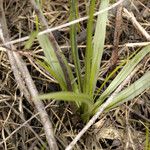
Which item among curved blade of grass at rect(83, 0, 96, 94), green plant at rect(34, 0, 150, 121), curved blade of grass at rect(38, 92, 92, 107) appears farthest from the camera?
green plant at rect(34, 0, 150, 121)

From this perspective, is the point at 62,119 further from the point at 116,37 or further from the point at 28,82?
the point at 116,37

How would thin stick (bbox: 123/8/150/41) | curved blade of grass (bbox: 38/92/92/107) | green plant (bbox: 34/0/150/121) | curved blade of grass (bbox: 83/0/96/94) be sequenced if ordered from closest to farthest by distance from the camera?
curved blade of grass (bbox: 38/92/92/107) < curved blade of grass (bbox: 83/0/96/94) < green plant (bbox: 34/0/150/121) < thin stick (bbox: 123/8/150/41)

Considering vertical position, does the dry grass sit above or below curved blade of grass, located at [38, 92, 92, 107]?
below

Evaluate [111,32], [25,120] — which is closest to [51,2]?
[111,32]

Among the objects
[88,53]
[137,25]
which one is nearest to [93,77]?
[88,53]

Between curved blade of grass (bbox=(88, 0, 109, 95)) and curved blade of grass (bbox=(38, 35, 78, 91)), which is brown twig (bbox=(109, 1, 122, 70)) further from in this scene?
curved blade of grass (bbox=(38, 35, 78, 91))

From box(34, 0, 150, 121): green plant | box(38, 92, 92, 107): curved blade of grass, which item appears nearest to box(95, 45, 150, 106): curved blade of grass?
box(34, 0, 150, 121): green plant

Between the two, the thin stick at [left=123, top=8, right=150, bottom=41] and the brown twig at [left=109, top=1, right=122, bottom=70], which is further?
the thin stick at [left=123, top=8, right=150, bottom=41]

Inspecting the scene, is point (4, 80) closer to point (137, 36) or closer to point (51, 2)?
point (51, 2)
